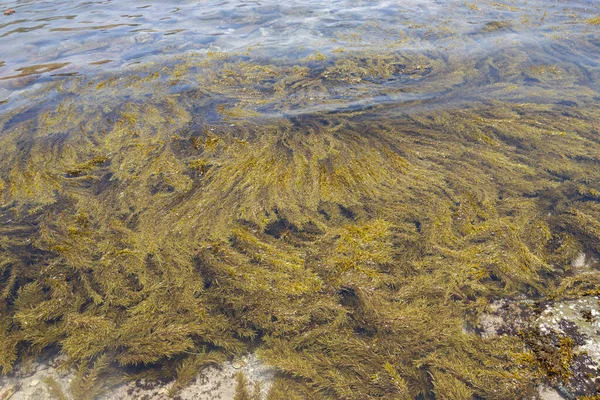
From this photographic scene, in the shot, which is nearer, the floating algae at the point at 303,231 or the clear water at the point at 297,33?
the floating algae at the point at 303,231

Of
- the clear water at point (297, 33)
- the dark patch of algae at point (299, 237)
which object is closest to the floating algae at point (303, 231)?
the dark patch of algae at point (299, 237)

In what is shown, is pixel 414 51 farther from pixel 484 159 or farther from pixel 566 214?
pixel 566 214

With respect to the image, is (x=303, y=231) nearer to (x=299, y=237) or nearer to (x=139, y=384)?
(x=299, y=237)


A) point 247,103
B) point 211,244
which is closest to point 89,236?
point 211,244

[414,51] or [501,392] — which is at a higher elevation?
[414,51]

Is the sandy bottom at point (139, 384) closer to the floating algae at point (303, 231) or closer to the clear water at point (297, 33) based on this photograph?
the floating algae at point (303, 231)

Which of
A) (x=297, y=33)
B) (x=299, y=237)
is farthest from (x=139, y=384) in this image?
(x=297, y=33)

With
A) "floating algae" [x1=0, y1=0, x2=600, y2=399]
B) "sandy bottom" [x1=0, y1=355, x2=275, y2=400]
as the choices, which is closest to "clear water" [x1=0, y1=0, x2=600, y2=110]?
"floating algae" [x1=0, y1=0, x2=600, y2=399]
